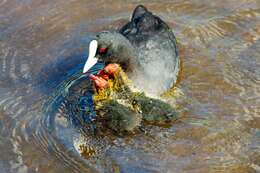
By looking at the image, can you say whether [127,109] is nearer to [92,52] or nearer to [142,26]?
[92,52]

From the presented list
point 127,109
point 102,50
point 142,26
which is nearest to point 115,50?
point 102,50

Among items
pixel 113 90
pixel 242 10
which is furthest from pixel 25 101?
pixel 242 10

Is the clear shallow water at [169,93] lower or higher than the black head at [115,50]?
lower

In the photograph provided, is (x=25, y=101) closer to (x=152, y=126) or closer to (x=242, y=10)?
(x=152, y=126)

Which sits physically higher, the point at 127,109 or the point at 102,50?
the point at 102,50

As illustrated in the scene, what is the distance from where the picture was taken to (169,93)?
6.54 metres

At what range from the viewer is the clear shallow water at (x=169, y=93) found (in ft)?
18.1

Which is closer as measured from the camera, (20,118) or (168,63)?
(20,118)

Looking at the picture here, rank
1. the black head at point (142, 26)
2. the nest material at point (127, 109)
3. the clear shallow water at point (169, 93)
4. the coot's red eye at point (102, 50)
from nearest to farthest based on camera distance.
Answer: the clear shallow water at point (169, 93) < the nest material at point (127, 109) < the coot's red eye at point (102, 50) < the black head at point (142, 26)

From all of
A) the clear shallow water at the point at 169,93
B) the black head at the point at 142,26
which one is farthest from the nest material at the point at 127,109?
the black head at the point at 142,26

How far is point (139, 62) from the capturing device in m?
6.48

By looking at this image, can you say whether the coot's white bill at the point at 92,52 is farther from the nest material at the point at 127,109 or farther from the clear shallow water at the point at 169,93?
the clear shallow water at the point at 169,93

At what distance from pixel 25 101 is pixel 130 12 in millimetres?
2210

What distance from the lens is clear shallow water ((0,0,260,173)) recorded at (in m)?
5.51
